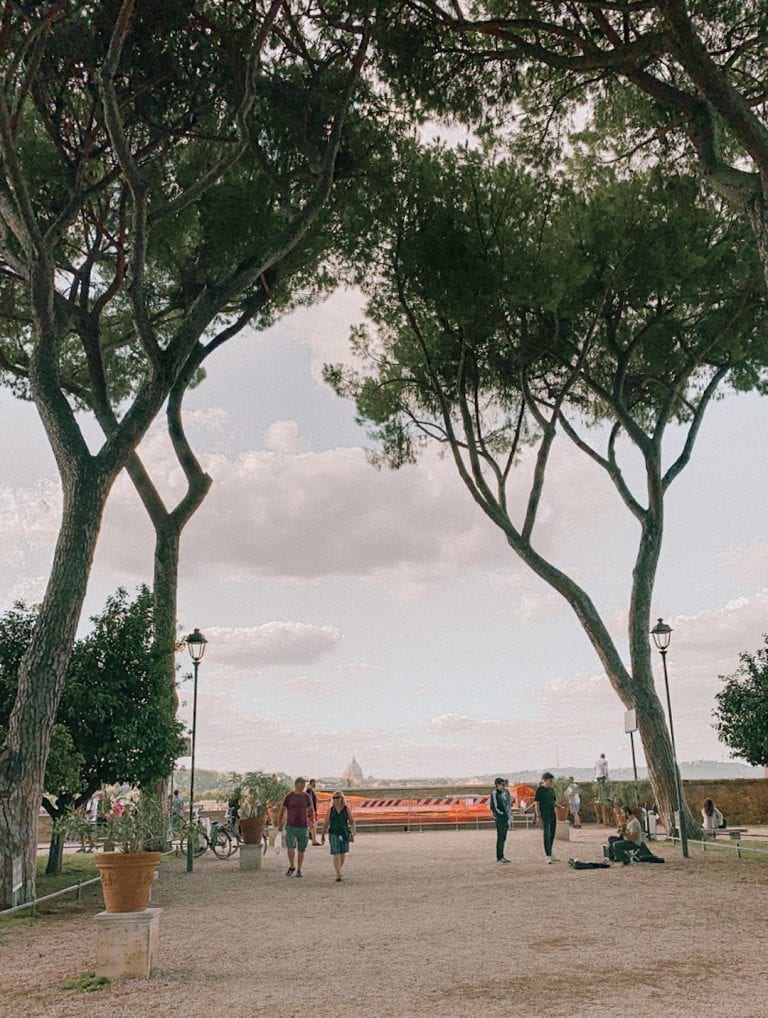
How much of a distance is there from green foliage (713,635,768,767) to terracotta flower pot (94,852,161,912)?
10998mm

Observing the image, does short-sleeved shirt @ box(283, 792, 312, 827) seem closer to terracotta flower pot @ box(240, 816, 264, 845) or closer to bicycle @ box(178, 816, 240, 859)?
terracotta flower pot @ box(240, 816, 264, 845)

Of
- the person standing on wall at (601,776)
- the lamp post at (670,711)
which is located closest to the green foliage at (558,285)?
the lamp post at (670,711)

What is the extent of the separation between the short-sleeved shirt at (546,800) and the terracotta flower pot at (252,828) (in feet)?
17.6

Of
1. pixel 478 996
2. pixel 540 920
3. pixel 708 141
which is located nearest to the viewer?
pixel 478 996

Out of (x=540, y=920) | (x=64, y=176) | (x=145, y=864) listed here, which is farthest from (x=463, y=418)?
(x=145, y=864)

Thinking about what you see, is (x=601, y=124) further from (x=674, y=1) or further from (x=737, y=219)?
(x=674, y=1)

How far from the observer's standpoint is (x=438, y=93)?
44.7 ft

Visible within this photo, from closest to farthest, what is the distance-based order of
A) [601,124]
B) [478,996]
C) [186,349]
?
[478,996]
[186,349]
[601,124]

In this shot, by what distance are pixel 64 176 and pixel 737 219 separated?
11.5 meters

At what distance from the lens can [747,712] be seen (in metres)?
14.8

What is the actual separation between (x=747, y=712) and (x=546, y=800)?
3.62m

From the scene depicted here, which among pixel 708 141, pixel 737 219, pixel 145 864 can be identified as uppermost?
pixel 737 219

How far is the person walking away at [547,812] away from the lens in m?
13.9

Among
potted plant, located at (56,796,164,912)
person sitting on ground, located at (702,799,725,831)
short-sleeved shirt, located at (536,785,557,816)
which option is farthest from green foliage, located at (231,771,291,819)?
potted plant, located at (56,796,164,912)
